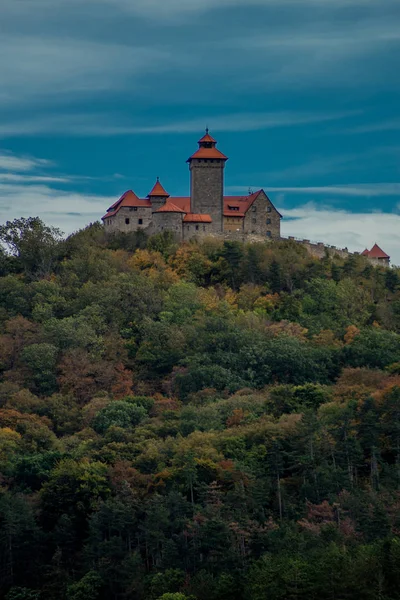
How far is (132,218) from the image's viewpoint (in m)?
90.6

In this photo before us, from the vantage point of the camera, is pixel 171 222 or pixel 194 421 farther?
pixel 171 222

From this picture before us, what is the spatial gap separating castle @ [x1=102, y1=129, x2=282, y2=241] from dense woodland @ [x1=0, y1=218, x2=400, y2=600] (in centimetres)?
135

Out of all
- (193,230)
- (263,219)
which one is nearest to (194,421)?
(193,230)

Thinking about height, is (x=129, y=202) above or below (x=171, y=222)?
above

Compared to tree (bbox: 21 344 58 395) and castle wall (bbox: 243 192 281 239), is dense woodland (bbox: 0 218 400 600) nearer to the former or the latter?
tree (bbox: 21 344 58 395)

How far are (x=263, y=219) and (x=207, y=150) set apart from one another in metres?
6.42

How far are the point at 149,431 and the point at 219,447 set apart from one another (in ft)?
18.3

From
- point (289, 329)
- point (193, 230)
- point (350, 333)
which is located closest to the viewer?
point (350, 333)

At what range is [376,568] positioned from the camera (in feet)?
149

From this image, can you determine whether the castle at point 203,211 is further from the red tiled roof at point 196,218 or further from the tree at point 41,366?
the tree at point 41,366

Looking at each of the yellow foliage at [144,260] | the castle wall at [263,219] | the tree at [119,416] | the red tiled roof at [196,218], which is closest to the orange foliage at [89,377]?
the tree at [119,416]

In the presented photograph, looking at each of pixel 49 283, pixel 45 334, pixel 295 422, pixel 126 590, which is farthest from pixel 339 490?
pixel 49 283

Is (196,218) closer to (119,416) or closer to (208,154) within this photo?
(208,154)

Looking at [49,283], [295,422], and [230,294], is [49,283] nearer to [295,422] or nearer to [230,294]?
[230,294]
